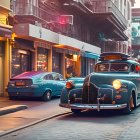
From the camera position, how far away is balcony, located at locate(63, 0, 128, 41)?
34188 mm

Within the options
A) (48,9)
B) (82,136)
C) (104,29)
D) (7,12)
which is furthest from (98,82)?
(104,29)

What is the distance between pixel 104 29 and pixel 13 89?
85.8 ft

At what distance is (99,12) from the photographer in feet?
125

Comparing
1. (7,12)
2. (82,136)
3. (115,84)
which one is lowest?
(82,136)

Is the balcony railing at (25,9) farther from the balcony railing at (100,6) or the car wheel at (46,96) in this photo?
the balcony railing at (100,6)

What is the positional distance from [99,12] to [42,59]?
35.4 feet

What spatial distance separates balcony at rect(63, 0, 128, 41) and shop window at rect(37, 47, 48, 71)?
491 centimetres

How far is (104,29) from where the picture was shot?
45.8 m

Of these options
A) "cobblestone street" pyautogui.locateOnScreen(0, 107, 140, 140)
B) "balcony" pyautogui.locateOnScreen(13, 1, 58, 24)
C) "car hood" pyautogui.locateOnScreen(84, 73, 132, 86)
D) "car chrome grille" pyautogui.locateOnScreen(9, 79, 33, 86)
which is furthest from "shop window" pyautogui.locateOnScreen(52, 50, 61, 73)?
"cobblestone street" pyautogui.locateOnScreen(0, 107, 140, 140)

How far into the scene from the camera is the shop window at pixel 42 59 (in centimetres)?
2822

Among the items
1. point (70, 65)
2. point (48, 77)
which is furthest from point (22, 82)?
point (70, 65)

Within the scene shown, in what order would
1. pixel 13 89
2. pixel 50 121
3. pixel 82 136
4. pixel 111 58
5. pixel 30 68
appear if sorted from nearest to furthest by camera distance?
pixel 82 136 → pixel 50 121 → pixel 111 58 → pixel 13 89 → pixel 30 68

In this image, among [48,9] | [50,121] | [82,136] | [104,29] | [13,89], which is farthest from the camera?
[104,29]

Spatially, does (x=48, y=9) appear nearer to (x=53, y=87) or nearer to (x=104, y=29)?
(x=53, y=87)
